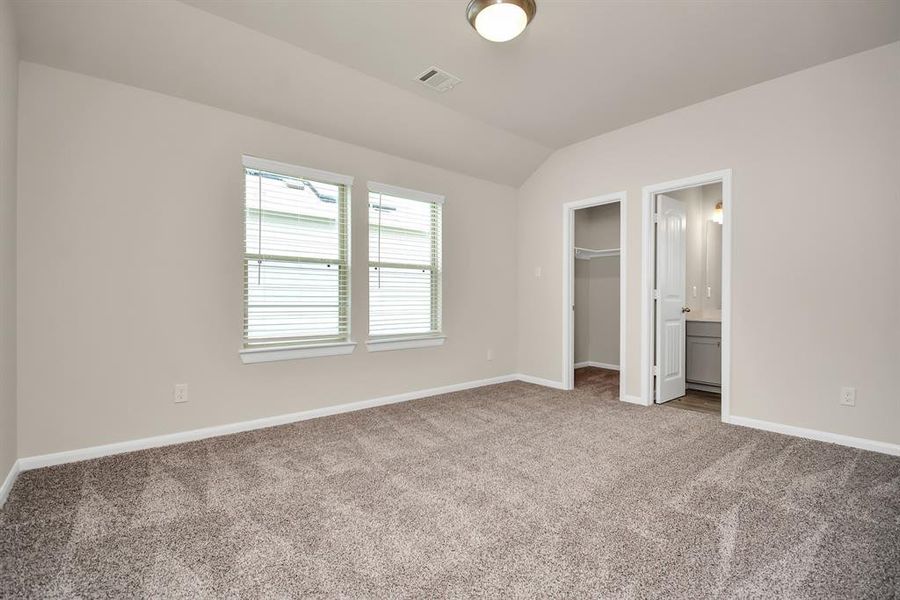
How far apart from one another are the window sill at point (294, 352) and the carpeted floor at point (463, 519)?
610 mm

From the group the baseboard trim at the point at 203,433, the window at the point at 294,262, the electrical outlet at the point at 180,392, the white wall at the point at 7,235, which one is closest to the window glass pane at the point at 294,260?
the window at the point at 294,262

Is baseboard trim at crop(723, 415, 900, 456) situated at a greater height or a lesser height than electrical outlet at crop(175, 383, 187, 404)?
lesser

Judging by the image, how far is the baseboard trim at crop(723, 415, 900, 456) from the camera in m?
2.80

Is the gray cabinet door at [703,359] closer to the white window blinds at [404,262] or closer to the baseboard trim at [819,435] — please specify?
the baseboard trim at [819,435]

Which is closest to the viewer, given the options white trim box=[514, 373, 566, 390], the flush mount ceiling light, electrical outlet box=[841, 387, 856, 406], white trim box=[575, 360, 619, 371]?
the flush mount ceiling light

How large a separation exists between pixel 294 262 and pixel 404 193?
132 cm

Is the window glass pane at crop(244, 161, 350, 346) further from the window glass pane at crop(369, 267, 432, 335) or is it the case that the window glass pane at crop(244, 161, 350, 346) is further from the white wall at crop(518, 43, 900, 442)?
the white wall at crop(518, 43, 900, 442)

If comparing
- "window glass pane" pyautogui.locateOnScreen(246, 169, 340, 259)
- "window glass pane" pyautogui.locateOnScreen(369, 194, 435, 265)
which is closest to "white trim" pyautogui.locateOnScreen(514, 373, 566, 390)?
"window glass pane" pyautogui.locateOnScreen(369, 194, 435, 265)

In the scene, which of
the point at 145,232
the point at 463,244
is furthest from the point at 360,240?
the point at 145,232

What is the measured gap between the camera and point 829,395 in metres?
3.03

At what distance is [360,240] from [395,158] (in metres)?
0.93

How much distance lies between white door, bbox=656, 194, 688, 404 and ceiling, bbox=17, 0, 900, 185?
3.51 ft

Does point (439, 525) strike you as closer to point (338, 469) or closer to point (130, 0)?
point (338, 469)

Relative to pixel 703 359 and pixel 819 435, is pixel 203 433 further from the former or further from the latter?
pixel 703 359
